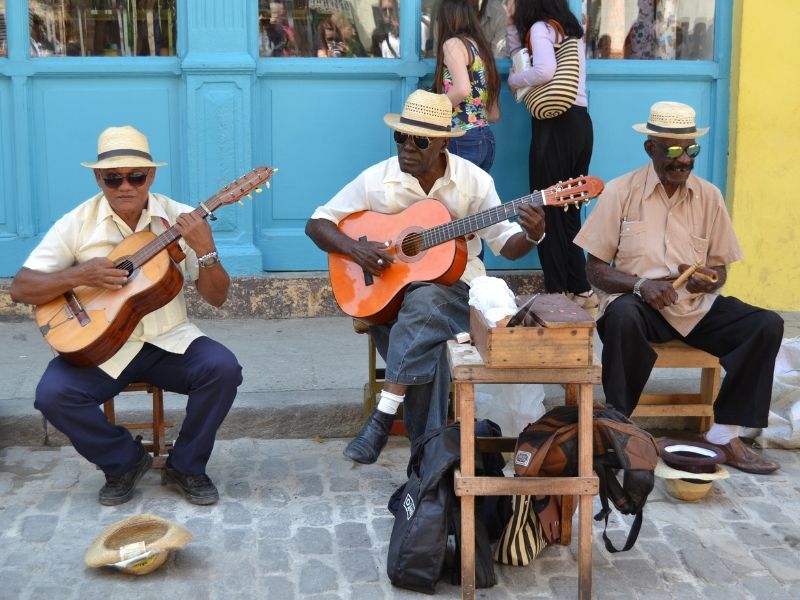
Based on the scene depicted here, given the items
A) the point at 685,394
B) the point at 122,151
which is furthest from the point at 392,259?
the point at 685,394

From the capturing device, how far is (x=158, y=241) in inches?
165

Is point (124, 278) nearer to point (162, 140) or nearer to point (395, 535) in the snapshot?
point (395, 535)

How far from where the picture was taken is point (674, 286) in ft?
15.2

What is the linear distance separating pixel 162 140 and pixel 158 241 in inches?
89.8

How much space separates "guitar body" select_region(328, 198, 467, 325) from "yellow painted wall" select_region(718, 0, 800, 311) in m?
2.61

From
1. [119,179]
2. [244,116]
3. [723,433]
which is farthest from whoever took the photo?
[244,116]

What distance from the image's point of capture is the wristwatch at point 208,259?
4.20m

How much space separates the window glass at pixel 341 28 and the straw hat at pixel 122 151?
2.21 m

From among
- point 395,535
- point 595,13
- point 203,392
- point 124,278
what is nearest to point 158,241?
point 124,278

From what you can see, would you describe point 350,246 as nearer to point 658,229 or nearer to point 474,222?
point 474,222

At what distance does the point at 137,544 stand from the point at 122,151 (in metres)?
1.49

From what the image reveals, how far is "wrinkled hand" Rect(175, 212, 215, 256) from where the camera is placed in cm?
416

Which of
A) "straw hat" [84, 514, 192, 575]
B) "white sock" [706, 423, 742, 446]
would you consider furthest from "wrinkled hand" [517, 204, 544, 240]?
"straw hat" [84, 514, 192, 575]

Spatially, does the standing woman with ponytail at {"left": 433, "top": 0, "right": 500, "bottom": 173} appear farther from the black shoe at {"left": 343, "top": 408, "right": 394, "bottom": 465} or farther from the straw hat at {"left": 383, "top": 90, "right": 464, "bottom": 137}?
the black shoe at {"left": 343, "top": 408, "right": 394, "bottom": 465}
